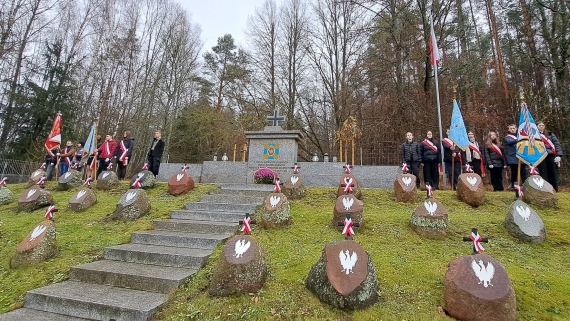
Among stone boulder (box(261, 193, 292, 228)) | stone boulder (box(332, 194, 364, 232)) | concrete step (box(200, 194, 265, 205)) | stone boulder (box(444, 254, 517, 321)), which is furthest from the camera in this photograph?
concrete step (box(200, 194, 265, 205))

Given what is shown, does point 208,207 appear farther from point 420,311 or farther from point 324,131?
point 324,131

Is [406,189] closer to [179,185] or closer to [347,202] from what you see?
[347,202]

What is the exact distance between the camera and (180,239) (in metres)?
4.91

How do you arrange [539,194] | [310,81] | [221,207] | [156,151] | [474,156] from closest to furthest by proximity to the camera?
[539,194], [221,207], [474,156], [156,151], [310,81]

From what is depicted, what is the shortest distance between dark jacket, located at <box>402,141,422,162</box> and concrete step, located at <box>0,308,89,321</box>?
8068mm

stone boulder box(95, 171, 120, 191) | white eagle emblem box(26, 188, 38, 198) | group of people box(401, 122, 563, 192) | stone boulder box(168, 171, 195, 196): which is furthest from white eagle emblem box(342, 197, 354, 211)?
white eagle emblem box(26, 188, 38, 198)

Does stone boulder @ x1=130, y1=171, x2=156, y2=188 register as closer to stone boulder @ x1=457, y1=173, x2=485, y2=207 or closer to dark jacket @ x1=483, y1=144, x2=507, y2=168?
stone boulder @ x1=457, y1=173, x2=485, y2=207

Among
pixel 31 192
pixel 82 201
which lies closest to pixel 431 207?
pixel 82 201

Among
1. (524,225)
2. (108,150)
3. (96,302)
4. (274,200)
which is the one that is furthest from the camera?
(108,150)

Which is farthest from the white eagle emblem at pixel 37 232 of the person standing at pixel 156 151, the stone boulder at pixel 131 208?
the person standing at pixel 156 151

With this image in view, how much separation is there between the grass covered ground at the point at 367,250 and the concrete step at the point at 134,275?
18 cm

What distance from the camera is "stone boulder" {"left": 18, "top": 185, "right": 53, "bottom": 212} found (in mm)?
7078

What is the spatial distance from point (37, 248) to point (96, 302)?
75.4 inches

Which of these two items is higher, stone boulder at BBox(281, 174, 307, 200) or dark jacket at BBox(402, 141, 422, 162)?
dark jacket at BBox(402, 141, 422, 162)
